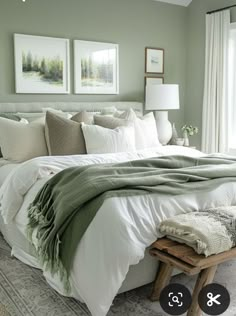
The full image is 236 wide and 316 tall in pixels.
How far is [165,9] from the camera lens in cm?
510

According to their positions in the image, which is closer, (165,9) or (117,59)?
(117,59)

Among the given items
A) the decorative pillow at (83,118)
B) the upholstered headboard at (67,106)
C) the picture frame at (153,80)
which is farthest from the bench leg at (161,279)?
the picture frame at (153,80)

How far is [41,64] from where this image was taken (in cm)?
415

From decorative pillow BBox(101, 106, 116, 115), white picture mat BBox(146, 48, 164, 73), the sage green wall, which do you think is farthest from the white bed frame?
the sage green wall

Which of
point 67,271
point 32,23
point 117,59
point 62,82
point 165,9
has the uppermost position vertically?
point 165,9

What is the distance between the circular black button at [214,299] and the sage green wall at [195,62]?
12.0 ft

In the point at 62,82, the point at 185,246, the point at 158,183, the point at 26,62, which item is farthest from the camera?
the point at 62,82

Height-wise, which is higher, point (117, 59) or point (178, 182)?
point (117, 59)

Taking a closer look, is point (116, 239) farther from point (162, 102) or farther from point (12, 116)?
point (162, 102)

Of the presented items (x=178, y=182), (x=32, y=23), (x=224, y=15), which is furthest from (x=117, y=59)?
(x=178, y=182)

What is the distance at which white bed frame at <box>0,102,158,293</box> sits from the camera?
2.17 metres

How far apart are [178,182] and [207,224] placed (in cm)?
44

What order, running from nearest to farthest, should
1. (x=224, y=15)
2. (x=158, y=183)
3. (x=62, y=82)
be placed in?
(x=158, y=183) < (x=62, y=82) < (x=224, y=15)

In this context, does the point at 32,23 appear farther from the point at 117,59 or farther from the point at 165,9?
the point at 165,9
